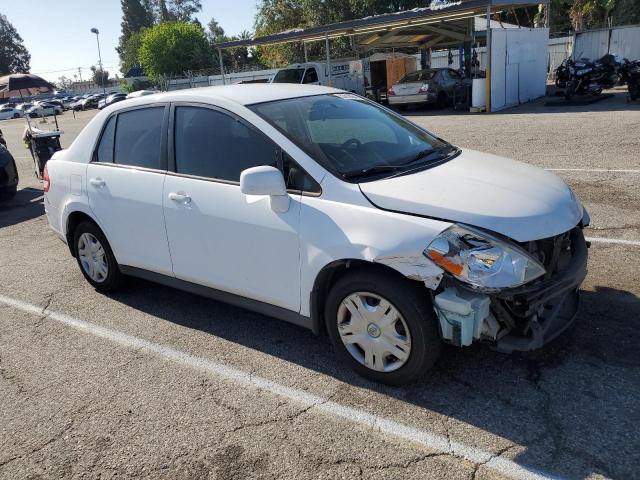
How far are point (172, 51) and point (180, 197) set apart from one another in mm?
53930

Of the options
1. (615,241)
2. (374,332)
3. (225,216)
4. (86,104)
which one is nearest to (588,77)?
(615,241)

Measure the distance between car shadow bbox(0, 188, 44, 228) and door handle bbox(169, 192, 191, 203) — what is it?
560 centimetres

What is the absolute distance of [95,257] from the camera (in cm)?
491

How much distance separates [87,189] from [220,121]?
1.56 meters

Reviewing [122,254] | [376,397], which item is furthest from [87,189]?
[376,397]

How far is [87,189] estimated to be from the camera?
466 cm

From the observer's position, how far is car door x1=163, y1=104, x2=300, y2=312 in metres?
3.44

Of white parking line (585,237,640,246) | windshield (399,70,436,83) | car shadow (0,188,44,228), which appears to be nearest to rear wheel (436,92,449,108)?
windshield (399,70,436,83)

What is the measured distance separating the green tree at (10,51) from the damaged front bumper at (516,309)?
109 metres

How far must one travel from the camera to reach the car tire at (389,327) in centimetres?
296

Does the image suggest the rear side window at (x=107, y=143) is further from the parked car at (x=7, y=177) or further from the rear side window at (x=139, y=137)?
the parked car at (x=7, y=177)

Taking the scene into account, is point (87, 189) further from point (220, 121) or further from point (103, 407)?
point (103, 407)

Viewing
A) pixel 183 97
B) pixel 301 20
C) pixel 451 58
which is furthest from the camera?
pixel 301 20

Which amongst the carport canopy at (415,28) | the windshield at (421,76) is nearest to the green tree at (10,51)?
the carport canopy at (415,28)
